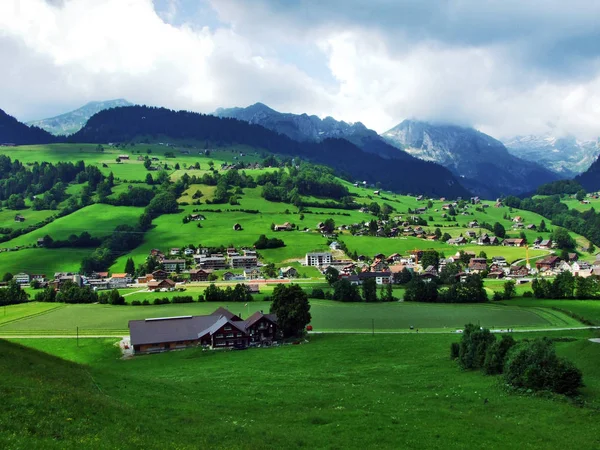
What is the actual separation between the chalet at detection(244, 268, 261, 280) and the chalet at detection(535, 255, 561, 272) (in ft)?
250

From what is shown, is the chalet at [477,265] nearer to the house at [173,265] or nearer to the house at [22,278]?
the house at [173,265]

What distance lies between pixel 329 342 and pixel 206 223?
125180mm

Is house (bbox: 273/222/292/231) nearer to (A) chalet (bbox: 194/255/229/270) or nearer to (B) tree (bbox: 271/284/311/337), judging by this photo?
(A) chalet (bbox: 194/255/229/270)

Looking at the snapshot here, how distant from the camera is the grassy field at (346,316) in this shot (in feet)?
231

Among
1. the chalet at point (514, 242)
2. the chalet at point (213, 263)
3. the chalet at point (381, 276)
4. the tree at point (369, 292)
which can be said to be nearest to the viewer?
the tree at point (369, 292)

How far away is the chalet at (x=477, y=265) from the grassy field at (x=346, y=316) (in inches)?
1777

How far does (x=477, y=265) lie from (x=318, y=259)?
142 ft

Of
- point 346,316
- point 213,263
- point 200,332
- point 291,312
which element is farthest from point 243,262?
point 291,312

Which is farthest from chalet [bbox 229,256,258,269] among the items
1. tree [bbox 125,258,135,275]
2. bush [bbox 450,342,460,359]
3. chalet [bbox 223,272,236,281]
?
bush [bbox 450,342,460,359]

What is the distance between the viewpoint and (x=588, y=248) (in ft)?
538

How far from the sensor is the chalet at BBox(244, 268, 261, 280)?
128 m

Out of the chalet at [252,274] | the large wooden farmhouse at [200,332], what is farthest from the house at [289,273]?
the large wooden farmhouse at [200,332]

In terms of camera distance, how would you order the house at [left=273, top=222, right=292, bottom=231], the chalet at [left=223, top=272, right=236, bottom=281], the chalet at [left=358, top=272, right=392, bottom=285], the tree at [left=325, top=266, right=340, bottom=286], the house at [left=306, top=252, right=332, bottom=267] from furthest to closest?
the house at [left=273, top=222, right=292, bottom=231] → the house at [left=306, top=252, right=332, bottom=267] → the chalet at [left=223, top=272, right=236, bottom=281] → the chalet at [left=358, top=272, right=392, bottom=285] → the tree at [left=325, top=266, right=340, bottom=286]

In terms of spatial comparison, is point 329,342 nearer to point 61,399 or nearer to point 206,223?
point 61,399
